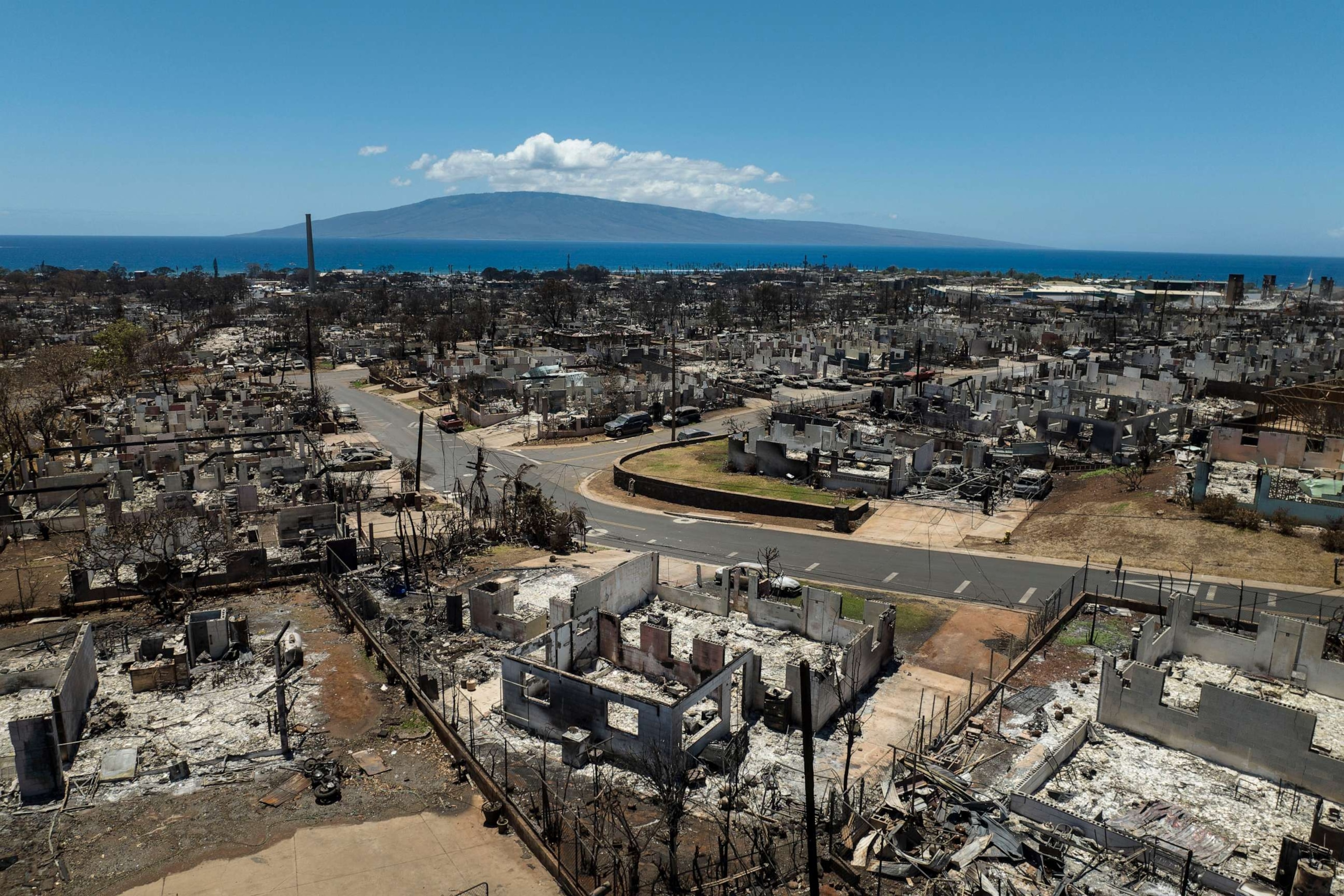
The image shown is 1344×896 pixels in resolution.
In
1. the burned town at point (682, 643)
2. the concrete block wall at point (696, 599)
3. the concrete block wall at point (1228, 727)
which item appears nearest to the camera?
the burned town at point (682, 643)

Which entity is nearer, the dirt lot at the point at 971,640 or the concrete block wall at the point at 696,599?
the dirt lot at the point at 971,640

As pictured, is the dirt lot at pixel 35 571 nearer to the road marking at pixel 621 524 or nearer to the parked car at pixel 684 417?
the road marking at pixel 621 524

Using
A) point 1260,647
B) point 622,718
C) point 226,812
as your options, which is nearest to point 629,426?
point 622,718

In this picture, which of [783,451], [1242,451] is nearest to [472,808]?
[783,451]

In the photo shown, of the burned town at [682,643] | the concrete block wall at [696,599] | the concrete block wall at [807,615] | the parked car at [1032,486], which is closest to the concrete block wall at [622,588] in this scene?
the burned town at [682,643]

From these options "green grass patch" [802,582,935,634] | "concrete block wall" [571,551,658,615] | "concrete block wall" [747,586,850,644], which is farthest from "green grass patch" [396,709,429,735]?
"green grass patch" [802,582,935,634]

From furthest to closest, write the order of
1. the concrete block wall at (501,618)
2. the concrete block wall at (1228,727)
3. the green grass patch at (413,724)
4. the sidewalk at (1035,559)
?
1. the sidewalk at (1035,559)
2. the concrete block wall at (501,618)
3. the green grass patch at (413,724)
4. the concrete block wall at (1228,727)

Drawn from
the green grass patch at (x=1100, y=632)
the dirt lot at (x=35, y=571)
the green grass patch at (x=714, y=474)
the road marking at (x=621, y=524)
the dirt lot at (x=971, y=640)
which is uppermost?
the green grass patch at (x=1100, y=632)
